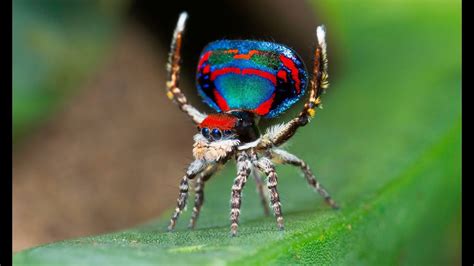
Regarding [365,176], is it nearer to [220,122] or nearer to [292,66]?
[292,66]

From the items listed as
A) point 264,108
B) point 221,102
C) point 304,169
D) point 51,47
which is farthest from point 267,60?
point 51,47

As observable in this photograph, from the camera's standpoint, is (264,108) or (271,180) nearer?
(271,180)

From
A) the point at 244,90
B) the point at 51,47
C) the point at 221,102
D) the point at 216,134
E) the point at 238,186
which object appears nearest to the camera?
the point at 238,186

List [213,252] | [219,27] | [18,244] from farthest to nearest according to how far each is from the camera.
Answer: [219,27] < [18,244] < [213,252]

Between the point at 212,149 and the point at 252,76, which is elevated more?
the point at 252,76

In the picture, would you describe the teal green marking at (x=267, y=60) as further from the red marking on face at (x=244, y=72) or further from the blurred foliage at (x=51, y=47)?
the blurred foliage at (x=51, y=47)
